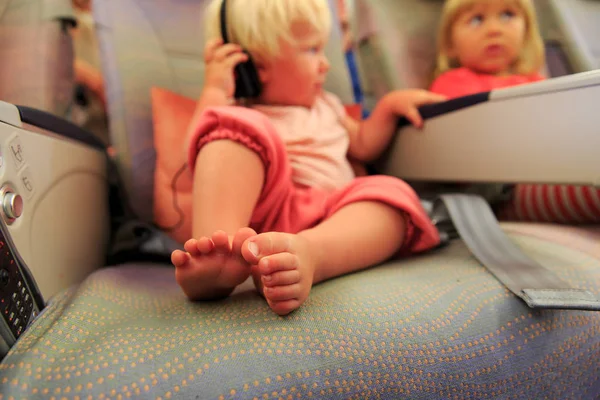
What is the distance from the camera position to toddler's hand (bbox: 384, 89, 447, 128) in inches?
32.5

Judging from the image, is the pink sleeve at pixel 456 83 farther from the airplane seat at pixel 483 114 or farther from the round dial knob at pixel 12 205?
the round dial knob at pixel 12 205

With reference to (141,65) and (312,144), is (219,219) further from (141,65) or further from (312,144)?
(141,65)

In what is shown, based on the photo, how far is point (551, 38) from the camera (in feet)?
4.38

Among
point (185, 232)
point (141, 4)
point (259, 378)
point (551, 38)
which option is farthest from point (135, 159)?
point (551, 38)

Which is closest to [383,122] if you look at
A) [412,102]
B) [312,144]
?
[412,102]

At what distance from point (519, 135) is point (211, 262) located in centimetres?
48

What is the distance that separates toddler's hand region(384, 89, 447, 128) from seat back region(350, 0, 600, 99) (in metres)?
0.24

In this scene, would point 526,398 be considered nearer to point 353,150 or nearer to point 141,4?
point 353,150

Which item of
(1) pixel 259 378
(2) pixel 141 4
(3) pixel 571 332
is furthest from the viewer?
(2) pixel 141 4

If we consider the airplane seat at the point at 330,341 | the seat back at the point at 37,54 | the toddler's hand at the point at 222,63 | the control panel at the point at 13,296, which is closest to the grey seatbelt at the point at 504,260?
the airplane seat at the point at 330,341

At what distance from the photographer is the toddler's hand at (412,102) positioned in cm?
83

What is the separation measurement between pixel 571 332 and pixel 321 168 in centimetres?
45

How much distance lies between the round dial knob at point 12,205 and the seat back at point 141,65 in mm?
369

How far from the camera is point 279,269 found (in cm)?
41
